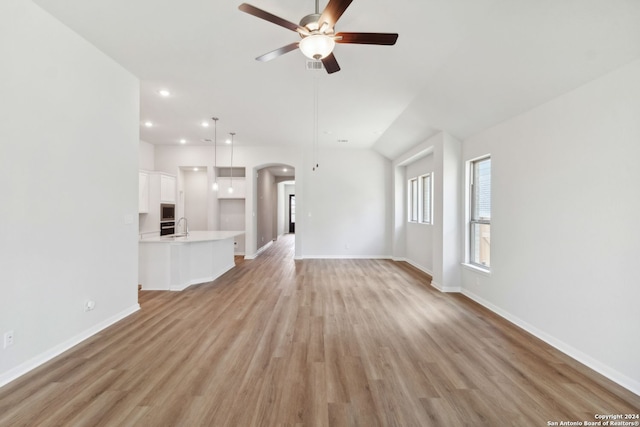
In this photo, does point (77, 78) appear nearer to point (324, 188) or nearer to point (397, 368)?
point (397, 368)

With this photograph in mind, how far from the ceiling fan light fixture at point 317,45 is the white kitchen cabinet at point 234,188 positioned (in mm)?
6150

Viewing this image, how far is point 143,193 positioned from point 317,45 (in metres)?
5.59

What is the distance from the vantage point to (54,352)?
2.48 meters

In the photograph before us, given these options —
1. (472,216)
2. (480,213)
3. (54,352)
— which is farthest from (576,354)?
(54,352)

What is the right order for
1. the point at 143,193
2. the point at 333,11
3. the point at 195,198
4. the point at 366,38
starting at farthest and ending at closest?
the point at 195,198 < the point at 143,193 < the point at 366,38 < the point at 333,11

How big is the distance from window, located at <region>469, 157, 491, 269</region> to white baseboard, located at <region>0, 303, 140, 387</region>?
5024 millimetres

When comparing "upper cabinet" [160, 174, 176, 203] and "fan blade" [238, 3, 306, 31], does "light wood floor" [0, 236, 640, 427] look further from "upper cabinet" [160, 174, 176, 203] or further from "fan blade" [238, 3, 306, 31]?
"upper cabinet" [160, 174, 176, 203]

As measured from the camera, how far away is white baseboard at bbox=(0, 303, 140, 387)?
83.0 inches

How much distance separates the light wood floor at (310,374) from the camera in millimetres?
1776

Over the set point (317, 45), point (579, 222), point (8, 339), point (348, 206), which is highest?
point (317, 45)

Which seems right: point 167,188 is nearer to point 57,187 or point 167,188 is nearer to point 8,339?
point 57,187

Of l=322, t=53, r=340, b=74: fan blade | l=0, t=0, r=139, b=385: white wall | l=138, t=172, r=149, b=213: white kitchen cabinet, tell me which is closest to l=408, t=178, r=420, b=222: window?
l=322, t=53, r=340, b=74: fan blade

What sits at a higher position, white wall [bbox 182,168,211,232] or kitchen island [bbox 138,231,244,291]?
white wall [bbox 182,168,211,232]

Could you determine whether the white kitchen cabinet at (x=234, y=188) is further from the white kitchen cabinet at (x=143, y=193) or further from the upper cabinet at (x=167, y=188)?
the white kitchen cabinet at (x=143, y=193)
